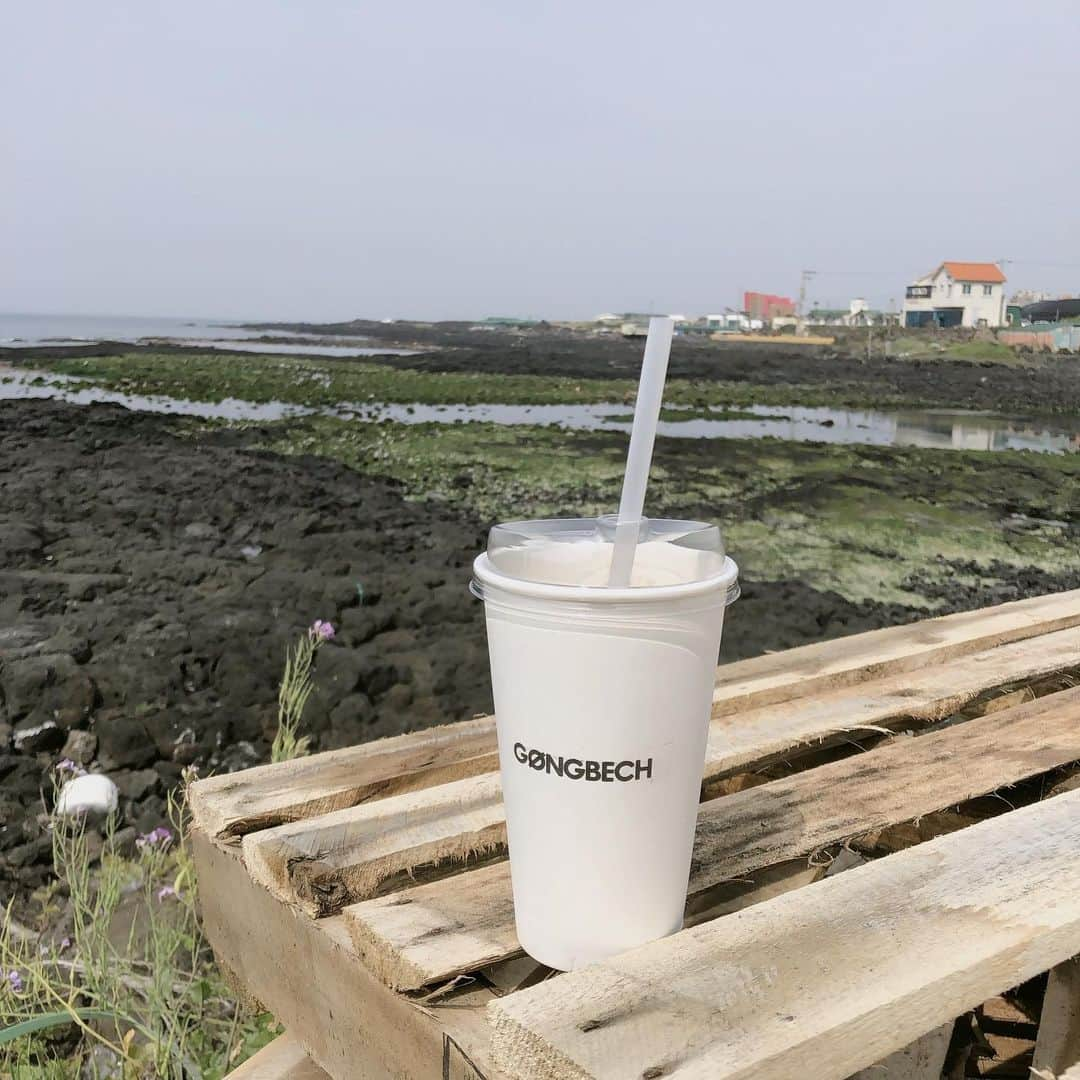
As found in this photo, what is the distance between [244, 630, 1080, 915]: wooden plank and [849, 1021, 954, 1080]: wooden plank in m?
0.48

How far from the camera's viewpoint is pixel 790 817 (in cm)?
148

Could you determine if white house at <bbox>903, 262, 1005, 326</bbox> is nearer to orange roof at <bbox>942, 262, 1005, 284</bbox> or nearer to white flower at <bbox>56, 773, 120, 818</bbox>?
orange roof at <bbox>942, 262, 1005, 284</bbox>

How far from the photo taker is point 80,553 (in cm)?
740

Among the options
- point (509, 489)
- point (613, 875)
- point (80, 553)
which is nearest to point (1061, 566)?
point (509, 489)

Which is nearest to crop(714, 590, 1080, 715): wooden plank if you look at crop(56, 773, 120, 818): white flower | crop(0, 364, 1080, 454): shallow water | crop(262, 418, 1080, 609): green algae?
crop(56, 773, 120, 818): white flower

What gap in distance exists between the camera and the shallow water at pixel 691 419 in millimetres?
16547

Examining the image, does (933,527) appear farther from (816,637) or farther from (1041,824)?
(1041,824)

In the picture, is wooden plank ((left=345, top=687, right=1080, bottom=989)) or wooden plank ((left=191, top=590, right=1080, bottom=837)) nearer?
wooden plank ((left=345, top=687, right=1080, bottom=989))

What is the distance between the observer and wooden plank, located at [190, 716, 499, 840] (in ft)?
5.08

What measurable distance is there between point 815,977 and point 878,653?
4.68 ft

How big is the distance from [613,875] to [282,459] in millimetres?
11669

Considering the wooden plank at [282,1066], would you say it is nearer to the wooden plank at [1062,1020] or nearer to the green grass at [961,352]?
the wooden plank at [1062,1020]

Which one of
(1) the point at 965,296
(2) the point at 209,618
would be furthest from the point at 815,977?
(1) the point at 965,296

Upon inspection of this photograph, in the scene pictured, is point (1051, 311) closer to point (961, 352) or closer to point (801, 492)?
point (961, 352)
